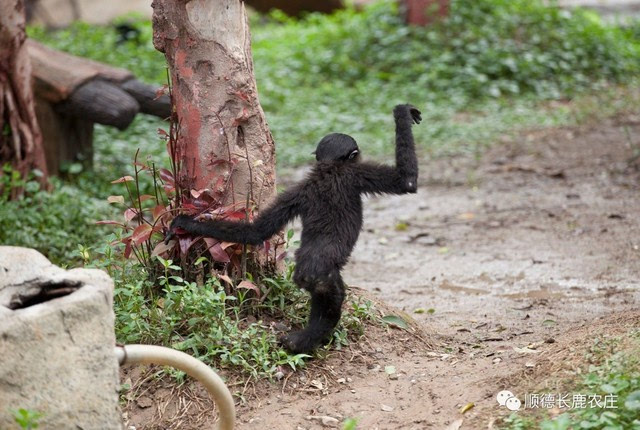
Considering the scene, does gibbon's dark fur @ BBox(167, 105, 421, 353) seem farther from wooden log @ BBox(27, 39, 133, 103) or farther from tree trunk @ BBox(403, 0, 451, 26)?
tree trunk @ BBox(403, 0, 451, 26)

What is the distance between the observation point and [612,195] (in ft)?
29.0

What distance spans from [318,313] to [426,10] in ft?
35.2

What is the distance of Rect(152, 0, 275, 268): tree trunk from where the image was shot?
16.9ft

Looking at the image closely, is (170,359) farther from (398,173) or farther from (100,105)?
(100,105)

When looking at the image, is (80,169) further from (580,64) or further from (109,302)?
(580,64)

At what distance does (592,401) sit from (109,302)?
220cm

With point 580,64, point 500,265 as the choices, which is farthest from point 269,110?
point 500,265

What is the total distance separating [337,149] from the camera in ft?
16.7

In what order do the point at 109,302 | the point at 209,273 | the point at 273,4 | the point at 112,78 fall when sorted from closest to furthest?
the point at 109,302, the point at 209,273, the point at 112,78, the point at 273,4

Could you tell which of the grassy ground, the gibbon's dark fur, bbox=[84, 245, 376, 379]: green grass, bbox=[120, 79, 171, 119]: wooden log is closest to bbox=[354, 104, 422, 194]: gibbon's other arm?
the gibbon's dark fur

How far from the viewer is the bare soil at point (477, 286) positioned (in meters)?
4.50

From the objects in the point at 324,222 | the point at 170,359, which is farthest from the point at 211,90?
the point at 170,359

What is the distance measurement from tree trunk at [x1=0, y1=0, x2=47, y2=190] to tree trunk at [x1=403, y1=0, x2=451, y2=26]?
26.9 ft

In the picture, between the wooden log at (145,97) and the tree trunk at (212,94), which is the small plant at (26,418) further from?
the wooden log at (145,97)
